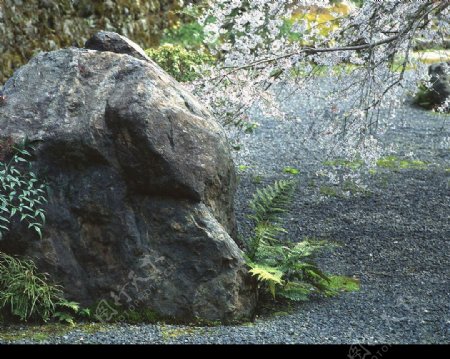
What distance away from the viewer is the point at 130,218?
4.38 metres

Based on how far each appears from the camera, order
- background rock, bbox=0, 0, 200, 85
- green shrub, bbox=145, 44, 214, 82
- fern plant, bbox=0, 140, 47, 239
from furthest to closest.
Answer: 1. background rock, bbox=0, 0, 200, 85
2. green shrub, bbox=145, 44, 214, 82
3. fern plant, bbox=0, 140, 47, 239

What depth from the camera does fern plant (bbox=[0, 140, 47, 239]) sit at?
431cm

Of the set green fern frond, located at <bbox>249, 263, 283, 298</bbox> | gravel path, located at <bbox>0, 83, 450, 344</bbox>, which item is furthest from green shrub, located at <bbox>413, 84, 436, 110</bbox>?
green fern frond, located at <bbox>249, 263, 283, 298</bbox>

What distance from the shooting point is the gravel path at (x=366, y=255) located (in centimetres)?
420

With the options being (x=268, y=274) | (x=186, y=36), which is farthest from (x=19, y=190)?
(x=186, y=36)

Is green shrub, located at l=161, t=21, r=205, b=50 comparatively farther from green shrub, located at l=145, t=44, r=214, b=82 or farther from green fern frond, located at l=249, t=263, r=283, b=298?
green fern frond, located at l=249, t=263, r=283, b=298

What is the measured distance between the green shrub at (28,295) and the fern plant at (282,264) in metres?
1.18

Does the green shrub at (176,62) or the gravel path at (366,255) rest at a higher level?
the green shrub at (176,62)

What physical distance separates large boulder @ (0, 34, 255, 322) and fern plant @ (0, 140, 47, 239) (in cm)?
6

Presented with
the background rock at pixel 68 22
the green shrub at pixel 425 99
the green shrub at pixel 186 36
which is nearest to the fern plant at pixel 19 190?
the background rock at pixel 68 22

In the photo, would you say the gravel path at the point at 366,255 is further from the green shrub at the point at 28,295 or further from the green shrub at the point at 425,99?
the green shrub at the point at 425,99

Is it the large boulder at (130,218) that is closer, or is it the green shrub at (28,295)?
the green shrub at (28,295)

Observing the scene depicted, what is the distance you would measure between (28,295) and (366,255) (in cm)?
290

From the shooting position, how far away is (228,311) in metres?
4.39
